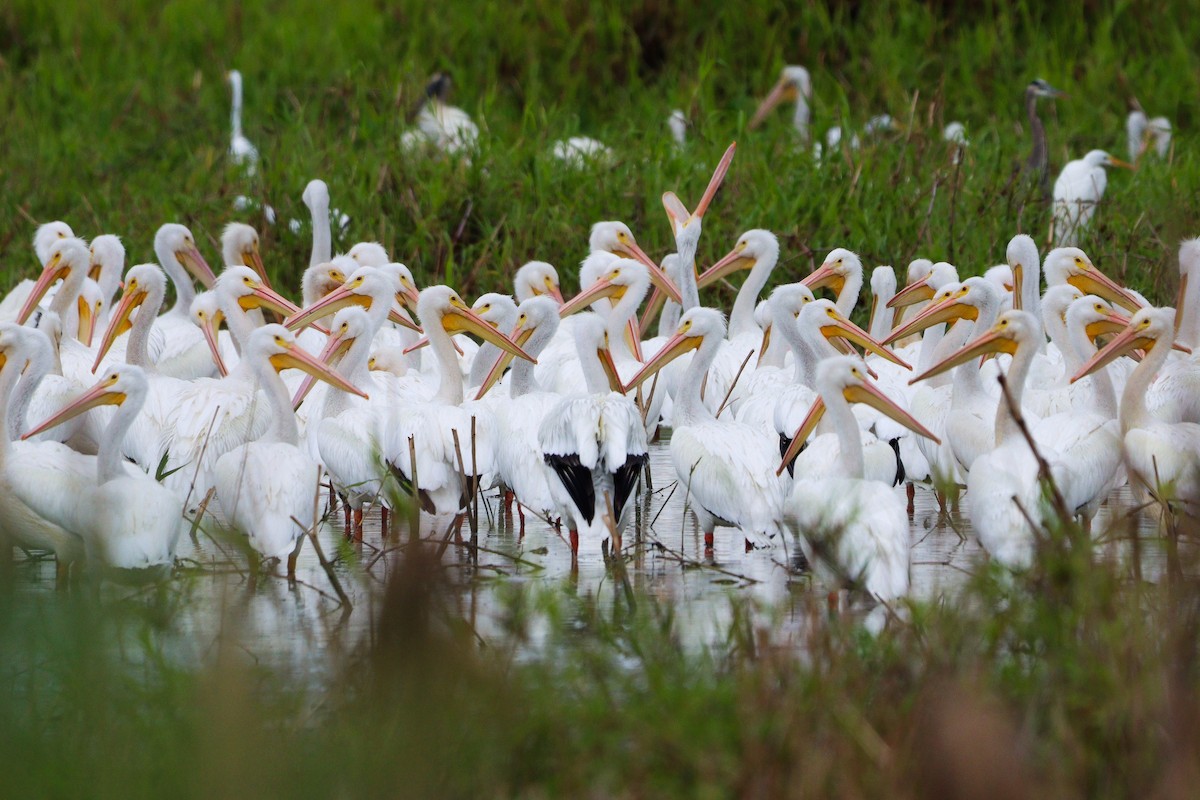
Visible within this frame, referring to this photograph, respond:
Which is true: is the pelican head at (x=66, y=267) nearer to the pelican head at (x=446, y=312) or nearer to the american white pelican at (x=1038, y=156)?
the pelican head at (x=446, y=312)

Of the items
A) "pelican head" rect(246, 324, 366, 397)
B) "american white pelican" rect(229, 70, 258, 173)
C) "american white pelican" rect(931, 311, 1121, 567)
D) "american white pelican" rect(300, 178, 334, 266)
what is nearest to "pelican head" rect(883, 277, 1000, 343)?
"american white pelican" rect(931, 311, 1121, 567)

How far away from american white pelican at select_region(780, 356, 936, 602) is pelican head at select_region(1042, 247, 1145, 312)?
2457mm

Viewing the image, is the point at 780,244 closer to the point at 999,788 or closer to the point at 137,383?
the point at 137,383

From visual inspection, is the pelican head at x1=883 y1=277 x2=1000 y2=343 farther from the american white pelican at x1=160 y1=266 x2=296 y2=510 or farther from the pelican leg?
the pelican leg

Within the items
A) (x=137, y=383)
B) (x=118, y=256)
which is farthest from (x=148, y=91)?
(x=137, y=383)

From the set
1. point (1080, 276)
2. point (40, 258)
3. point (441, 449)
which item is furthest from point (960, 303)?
point (40, 258)

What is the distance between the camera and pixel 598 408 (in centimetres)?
552

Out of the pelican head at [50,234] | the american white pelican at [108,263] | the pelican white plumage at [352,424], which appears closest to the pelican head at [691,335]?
the pelican white plumage at [352,424]

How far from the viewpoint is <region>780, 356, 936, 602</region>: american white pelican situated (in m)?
4.39

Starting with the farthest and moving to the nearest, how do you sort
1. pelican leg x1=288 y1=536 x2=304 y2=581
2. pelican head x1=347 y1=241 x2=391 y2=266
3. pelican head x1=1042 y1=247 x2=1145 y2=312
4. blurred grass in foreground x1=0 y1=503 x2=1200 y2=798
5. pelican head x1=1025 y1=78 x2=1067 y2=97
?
pelican head x1=1025 y1=78 x2=1067 y2=97 → pelican head x1=347 y1=241 x2=391 y2=266 → pelican head x1=1042 y1=247 x2=1145 y2=312 → pelican leg x1=288 y1=536 x2=304 y2=581 → blurred grass in foreground x1=0 y1=503 x2=1200 y2=798

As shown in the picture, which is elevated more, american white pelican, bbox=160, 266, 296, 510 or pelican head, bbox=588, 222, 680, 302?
pelican head, bbox=588, 222, 680, 302

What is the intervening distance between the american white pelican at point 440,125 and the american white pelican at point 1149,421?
4.87 meters

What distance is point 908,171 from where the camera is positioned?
989cm

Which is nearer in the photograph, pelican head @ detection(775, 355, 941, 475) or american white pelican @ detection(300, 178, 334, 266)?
pelican head @ detection(775, 355, 941, 475)
